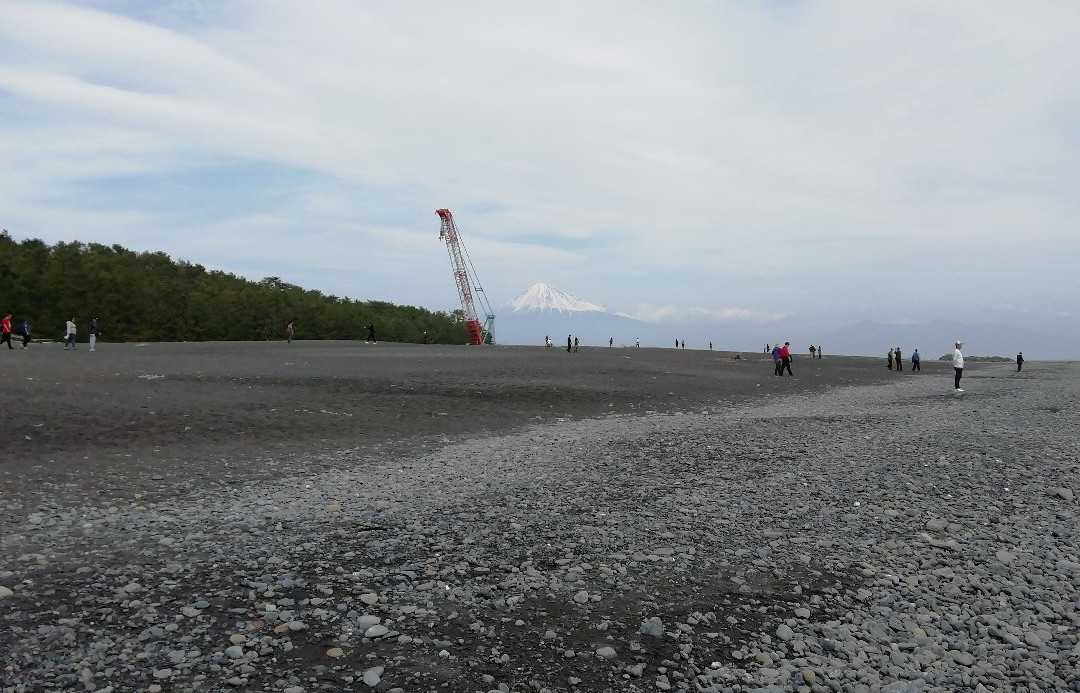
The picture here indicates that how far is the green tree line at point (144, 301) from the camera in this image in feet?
274

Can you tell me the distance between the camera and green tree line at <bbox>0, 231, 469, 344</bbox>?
8344cm

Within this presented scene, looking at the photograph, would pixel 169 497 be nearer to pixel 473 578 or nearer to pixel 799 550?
pixel 473 578

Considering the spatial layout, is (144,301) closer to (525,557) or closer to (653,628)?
(525,557)

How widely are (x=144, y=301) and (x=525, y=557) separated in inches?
3995

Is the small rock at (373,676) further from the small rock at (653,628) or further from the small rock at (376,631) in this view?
the small rock at (653,628)

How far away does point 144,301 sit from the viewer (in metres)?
93.5

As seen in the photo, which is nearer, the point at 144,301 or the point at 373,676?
the point at 373,676

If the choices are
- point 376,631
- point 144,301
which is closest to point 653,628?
point 376,631

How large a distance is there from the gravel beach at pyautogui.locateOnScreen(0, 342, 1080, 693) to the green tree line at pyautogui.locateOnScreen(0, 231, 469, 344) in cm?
7846

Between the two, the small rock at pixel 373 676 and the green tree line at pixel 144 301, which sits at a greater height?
the green tree line at pixel 144 301

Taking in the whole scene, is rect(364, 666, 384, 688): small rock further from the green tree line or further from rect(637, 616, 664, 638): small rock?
the green tree line

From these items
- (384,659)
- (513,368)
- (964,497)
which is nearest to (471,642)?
(384,659)

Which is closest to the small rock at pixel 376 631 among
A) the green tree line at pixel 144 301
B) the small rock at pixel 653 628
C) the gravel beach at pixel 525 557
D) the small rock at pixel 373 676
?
the gravel beach at pixel 525 557

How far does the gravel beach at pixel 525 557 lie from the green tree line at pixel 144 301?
7846cm
